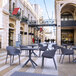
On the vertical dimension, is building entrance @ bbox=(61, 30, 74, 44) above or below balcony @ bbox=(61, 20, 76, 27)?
below

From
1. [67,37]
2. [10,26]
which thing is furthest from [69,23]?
[10,26]

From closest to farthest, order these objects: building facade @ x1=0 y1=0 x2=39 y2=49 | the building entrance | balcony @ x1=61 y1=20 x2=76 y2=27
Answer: building facade @ x1=0 y1=0 x2=39 y2=49 → balcony @ x1=61 y1=20 x2=76 y2=27 → the building entrance

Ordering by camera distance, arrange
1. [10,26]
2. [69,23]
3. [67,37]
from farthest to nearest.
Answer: [67,37] < [69,23] < [10,26]

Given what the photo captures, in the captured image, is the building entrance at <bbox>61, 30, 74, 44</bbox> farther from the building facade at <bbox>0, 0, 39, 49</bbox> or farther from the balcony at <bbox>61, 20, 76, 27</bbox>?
the building facade at <bbox>0, 0, 39, 49</bbox>

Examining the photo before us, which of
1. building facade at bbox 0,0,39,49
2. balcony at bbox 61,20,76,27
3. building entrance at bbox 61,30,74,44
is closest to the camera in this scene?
building facade at bbox 0,0,39,49

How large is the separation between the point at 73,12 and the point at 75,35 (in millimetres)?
4874

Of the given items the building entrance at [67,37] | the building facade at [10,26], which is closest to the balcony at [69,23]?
the building entrance at [67,37]

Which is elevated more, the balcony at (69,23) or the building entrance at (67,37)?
the balcony at (69,23)

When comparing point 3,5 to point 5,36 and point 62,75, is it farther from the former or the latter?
point 62,75

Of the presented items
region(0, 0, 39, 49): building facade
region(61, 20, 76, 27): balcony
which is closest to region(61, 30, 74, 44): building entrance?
region(61, 20, 76, 27): balcony

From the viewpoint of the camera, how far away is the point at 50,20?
2223 cm

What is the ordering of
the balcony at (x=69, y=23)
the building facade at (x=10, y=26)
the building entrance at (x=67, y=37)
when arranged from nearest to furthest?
1. the building facade at (x=10, y=26)
2. the balcony at (x=69, y=23)
3. the building entrance at (x=67, y=37)

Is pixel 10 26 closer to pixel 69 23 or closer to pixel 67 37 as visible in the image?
pixel 69 23

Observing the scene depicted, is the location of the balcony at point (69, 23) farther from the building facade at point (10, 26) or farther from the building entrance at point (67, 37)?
the building facade at point (10, 26)
